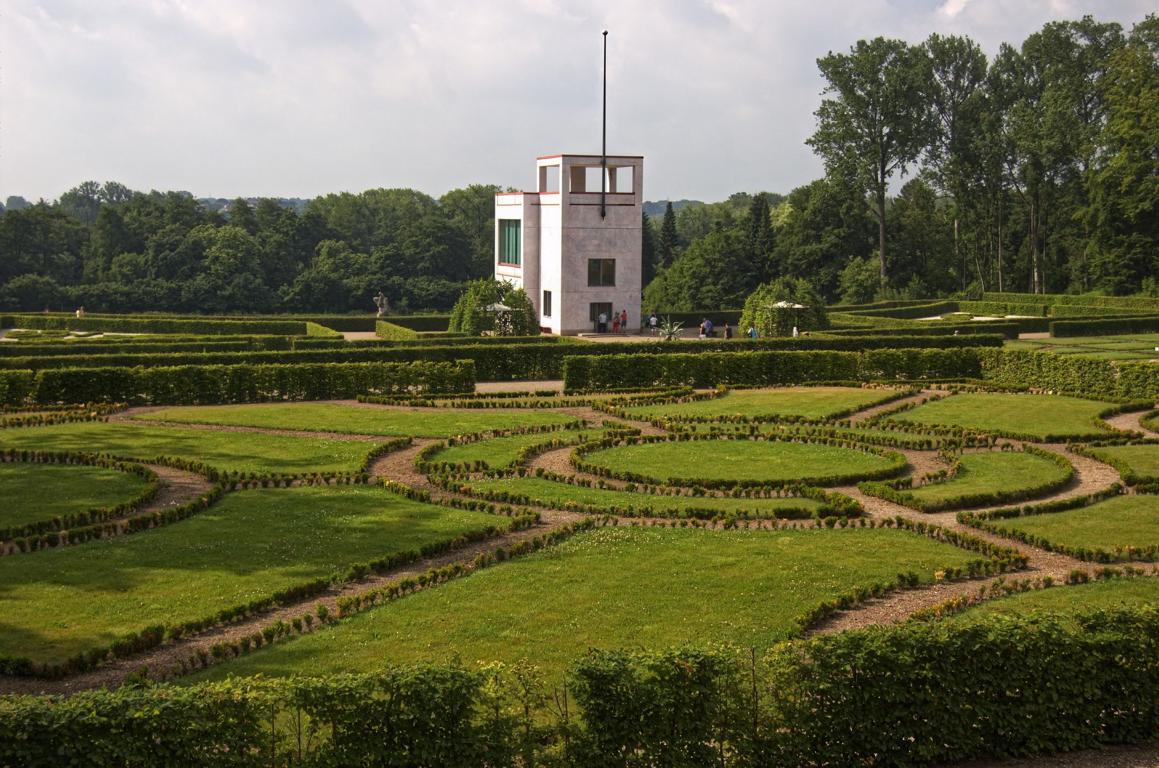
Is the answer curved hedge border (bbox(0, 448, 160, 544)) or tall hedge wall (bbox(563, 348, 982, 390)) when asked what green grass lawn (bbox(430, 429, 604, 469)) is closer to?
curved hedge border (bbox(0, 448, 160, 544))

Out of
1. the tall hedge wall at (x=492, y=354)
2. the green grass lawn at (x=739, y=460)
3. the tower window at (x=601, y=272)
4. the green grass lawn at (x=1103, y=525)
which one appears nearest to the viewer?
the green grass lawn at (x=1103, y=525)

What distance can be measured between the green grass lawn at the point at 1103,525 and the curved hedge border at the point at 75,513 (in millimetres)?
15442

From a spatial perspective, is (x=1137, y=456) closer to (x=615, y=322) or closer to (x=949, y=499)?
(x=949, y=499)

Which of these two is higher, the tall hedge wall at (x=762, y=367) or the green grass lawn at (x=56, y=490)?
the tall hedge wall at (x=762, y=367)

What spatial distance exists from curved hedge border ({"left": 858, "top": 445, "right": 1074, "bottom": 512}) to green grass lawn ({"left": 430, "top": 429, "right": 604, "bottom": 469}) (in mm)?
7648

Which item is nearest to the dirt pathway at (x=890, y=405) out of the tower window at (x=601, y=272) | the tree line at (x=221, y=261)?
the tower window at (x=601, y=272)

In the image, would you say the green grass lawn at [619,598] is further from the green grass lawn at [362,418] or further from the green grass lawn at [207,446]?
the green grass lawn at [362,418]

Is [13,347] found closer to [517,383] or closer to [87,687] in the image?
[517,383]

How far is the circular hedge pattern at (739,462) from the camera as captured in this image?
81.5 feet

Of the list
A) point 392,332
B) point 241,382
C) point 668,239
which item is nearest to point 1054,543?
point 241,382

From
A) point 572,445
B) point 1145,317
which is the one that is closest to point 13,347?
point 572,445

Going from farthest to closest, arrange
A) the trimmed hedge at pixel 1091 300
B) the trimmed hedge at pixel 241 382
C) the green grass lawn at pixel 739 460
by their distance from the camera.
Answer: the trimmed hedge at pixel 1091 300 → the trimmed hedge at pixel 241 382 → the green grass lawn at pixel 739 460

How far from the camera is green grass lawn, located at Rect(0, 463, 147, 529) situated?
21.2m

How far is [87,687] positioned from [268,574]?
415 cm
